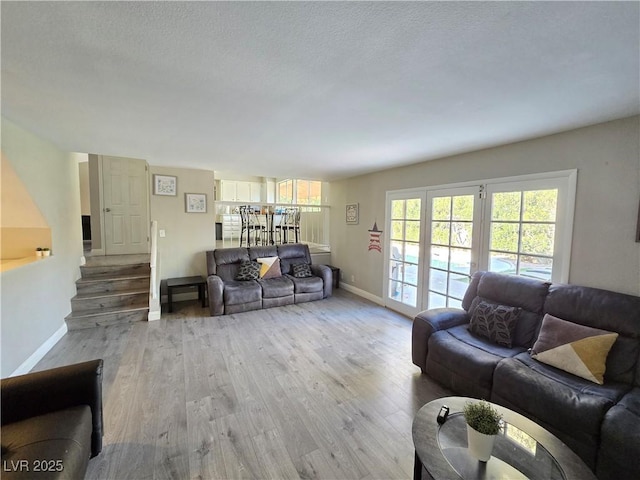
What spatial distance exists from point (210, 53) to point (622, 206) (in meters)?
3.20

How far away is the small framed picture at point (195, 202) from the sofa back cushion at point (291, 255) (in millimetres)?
1595

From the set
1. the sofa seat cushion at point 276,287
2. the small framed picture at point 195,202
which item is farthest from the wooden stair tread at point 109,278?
the sofa seat cushion at point 276,287

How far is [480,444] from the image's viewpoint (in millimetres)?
1318

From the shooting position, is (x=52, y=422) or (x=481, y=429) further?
(x=52, y=422)

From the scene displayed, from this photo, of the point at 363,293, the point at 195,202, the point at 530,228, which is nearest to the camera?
the point at 530,228

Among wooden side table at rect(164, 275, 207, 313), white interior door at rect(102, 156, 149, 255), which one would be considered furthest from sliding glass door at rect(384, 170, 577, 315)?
white interior door at rect(102, 156, 149, 255)

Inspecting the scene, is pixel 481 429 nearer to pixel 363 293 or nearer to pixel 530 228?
pixel 530 228

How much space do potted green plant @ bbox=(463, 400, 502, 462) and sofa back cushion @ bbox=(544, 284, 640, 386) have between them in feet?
4.49

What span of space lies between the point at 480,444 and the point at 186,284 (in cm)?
437

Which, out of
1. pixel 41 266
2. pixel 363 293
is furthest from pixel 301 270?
pixel 41 266

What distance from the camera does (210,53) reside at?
1439mm

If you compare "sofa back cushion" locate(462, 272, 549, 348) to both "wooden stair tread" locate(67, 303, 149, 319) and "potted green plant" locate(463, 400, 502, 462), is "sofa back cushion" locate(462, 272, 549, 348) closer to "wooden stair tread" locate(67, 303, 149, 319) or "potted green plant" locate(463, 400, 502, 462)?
"potted green plant" locate(463, 400, 502, 462)

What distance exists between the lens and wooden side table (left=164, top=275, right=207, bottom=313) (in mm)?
4387

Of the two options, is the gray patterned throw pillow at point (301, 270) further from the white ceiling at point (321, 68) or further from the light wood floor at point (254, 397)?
the white ceiling at point (321, 68)
